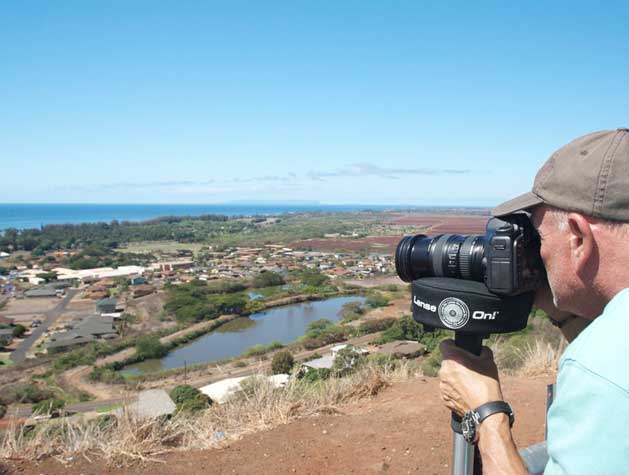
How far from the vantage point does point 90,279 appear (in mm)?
33719

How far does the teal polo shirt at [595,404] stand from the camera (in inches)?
20.7

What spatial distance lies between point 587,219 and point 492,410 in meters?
0.43

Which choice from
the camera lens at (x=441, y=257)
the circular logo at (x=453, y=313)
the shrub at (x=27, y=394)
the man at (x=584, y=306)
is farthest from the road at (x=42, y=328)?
the man at (x=584, y=306)

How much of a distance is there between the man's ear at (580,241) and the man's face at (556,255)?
2 cm

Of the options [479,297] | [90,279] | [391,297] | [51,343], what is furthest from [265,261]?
[479,297]

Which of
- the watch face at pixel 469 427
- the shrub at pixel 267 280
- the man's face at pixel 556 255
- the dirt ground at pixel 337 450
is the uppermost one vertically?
the man's face at pixel 556 255

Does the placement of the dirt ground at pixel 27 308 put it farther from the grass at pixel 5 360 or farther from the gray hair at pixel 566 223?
the gray hair at pixel 566 223

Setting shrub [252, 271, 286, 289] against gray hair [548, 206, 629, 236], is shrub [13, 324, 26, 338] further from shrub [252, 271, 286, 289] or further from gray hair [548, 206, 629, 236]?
gray hair [548, 206, 629, 236]

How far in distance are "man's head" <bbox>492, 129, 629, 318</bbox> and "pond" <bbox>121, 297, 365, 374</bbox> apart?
647 inches

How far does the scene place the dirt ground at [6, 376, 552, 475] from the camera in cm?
220

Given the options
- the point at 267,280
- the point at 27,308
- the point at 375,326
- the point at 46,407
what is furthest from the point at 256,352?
the point at 27,308

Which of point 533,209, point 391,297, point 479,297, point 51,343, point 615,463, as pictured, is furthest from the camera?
point 391,297

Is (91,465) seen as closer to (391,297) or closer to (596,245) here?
(596,245)

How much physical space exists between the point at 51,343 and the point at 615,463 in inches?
821
